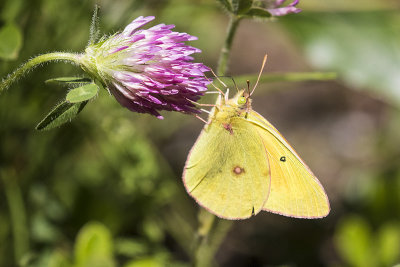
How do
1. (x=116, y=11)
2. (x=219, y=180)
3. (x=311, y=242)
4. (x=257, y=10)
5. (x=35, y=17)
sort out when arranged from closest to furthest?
(x=257, y=10), (x=219, y=180), (x=35, y=17), (x=116, y=11), (x=311, y=242)

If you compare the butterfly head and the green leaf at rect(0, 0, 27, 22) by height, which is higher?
the green leaf at rect(0, 0, 27, 22)

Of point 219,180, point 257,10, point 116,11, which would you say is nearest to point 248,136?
point 219,180

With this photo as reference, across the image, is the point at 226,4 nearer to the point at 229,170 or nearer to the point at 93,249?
the point at 229,170

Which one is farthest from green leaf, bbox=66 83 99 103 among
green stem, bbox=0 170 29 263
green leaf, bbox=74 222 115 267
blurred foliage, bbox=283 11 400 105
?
blurred foliage, bbox=283 11 400 105

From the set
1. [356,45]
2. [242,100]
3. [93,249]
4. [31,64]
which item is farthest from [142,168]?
[356,45]

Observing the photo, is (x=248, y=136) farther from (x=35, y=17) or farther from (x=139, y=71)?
(x=35, y=17)

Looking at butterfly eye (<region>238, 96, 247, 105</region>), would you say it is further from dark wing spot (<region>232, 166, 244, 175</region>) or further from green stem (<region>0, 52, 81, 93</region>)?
green stem (<region>0, 52, 81, 93</region>)
